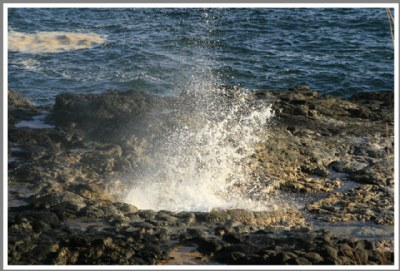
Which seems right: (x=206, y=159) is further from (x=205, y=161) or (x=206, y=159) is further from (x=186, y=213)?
(x=186, y=213)

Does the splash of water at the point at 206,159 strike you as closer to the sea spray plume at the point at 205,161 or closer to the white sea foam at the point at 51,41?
the sea spray plume at the point at 205,161

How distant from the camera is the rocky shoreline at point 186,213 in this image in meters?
9.20

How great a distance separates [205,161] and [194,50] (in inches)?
412

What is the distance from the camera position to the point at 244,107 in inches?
607

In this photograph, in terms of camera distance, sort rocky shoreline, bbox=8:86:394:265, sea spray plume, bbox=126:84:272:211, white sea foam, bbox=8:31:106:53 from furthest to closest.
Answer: white sea foam, bbox=8:31:106:53
sea spray plume, bbox=126:84:272:211
rocky shoreline, bbox=8:86:394:265

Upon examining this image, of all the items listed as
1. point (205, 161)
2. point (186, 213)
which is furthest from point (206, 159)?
point (186, 213)

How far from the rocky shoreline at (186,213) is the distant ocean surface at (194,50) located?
11.1ft

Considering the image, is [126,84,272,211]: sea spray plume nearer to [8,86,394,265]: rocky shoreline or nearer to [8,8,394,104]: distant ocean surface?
[8,86,394,265]: rocky shoreline

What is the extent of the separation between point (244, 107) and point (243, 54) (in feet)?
24.0

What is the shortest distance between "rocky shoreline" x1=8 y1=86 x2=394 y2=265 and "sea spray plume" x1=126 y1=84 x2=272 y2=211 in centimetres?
27

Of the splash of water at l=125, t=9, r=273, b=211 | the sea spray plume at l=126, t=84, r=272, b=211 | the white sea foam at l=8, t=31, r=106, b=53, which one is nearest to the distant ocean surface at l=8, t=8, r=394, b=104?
the white sea foam at l=8, t=31, r=106, b=53

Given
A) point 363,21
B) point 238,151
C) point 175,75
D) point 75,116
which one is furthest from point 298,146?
point 363,21

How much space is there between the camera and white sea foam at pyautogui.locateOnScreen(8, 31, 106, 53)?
2242cm

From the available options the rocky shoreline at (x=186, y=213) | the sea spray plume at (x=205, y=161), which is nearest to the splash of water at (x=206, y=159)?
the sea spray plume at (x=205, y=161)
